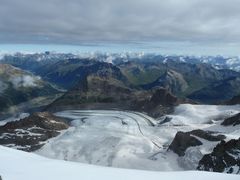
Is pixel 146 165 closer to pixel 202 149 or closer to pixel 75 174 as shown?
pixel 202 149

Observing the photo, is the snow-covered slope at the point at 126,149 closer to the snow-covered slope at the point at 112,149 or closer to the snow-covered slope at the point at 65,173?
the snow-covered slope at the point at 112,149

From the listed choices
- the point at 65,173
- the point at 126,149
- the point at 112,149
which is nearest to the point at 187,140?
the point at 126,149

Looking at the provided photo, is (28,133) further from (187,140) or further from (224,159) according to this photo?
(224,159)

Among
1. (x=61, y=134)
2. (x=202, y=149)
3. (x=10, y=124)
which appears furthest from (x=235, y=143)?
(x=10, y=124)

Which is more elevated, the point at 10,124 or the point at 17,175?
the point at 17,175

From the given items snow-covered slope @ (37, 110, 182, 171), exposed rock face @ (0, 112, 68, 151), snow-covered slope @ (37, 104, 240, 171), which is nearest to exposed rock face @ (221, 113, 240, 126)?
snow-covered slope @ (37, 104, 240, 171)

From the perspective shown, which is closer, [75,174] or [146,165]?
[75,174]
